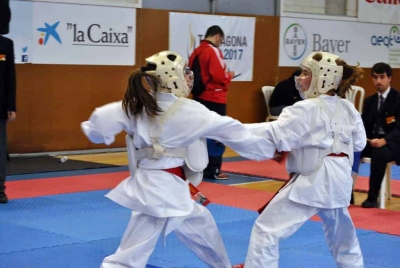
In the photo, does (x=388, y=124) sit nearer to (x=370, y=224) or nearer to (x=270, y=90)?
(x=370, y=224)

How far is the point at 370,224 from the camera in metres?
6.30

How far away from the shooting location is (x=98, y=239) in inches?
218

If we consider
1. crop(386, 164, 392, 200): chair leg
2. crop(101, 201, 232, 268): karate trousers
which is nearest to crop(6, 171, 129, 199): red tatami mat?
crop(386, 164, 392, 200): chair leg

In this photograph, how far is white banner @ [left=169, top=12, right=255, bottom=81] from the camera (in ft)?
37.0

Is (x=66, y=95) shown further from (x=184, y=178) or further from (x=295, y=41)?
(x=184, y=178)

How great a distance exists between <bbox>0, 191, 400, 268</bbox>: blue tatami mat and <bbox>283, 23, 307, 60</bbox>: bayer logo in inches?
254

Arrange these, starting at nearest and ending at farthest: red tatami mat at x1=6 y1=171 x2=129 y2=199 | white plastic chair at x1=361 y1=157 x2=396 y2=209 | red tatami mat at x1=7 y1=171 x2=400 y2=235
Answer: red tatami mat at x1=7 y1=171 x2=400 y2=235, white plastic chair at x1=361 y1=157 x2=396 y2=209, red tatami mat at x1=6 y1=171 x2=129 y2=199

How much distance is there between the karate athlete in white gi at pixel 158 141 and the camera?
3805 millimetres

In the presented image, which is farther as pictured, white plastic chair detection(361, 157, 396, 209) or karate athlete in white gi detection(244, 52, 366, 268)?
white plastic chair detection(361, 157, 396, 209)

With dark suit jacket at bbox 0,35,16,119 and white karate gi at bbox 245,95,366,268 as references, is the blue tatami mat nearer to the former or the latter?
white karate gi at bbox 245,95,366,268

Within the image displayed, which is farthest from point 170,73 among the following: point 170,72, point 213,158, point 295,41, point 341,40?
point 341,40

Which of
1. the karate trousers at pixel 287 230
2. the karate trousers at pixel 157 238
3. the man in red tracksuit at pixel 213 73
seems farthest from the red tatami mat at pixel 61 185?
the karate trousers at pixel 287 230

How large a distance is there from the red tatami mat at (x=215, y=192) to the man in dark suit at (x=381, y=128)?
12.7 inches

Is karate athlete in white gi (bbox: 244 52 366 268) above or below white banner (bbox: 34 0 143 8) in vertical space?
below
